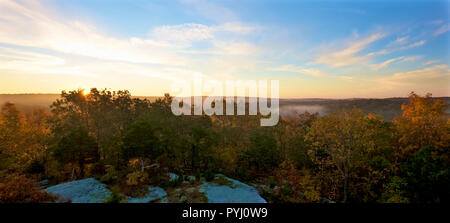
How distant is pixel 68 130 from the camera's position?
95.2 feet

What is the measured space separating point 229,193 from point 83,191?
52.0 feet

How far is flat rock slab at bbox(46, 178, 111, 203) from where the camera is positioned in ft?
57.1

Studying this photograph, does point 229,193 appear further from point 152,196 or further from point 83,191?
point 83,191

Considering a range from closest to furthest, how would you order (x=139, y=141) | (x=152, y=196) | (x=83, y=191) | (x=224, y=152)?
(x=83, y=191) < (x=152, y=196) < (x=139, y=141) < (x=224, y=152)

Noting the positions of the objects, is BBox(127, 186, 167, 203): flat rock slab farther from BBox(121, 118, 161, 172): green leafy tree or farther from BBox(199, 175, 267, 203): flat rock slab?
BBox(199, 175, 267, 203): flat rock slab

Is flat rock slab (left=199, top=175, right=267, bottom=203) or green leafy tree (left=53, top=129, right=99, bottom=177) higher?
green leafy tree (left=53, top=129, right=99, bottom=177)

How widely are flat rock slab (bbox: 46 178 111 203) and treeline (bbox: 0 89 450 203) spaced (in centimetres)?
123

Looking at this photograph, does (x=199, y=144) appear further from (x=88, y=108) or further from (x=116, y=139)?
(x=88, y=108)

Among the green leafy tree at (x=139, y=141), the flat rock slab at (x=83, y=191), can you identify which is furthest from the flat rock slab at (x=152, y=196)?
the green leafy tree at (x=139, y=141)

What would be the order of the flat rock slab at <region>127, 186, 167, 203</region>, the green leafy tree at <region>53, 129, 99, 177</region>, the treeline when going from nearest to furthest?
1. the flat rock slab at <region>127, 186, 167, 203</region>
2. the treeline
3. the green leafy tree at <region>53, 129, 99, 177</region>

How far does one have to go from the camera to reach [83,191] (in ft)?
61.8

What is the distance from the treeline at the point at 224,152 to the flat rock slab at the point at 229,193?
2.41 metres

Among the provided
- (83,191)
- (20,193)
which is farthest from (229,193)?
(20,193)

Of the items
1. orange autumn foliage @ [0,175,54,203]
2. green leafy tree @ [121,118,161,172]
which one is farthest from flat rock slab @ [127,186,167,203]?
orange autumn foliage @ [0,175,54,203]
